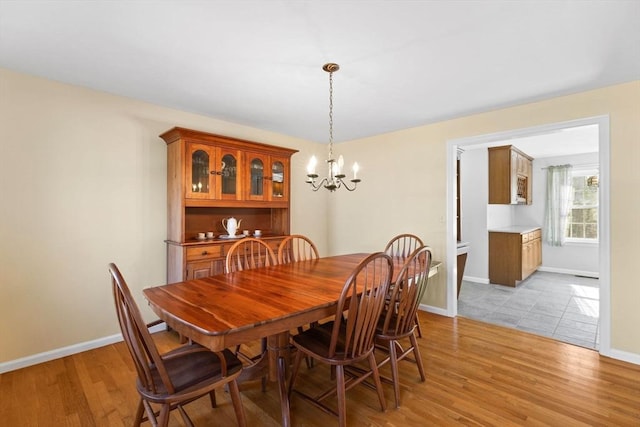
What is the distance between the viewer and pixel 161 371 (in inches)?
49.5

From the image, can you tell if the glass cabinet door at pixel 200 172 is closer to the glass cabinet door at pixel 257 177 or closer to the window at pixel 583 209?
the glass cabinet door at pixel 257 177

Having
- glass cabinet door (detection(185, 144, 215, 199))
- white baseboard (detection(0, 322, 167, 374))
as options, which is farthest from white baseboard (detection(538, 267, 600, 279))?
white baseboard (detection(0, 322, 167, 374))

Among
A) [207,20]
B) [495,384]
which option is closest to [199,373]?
[207,20]

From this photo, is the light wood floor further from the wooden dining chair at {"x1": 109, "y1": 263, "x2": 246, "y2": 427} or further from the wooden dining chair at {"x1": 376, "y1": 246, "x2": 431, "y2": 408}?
the wooden dining chair at {"x1": 109, "y1": 263, "x2": 246, "y2": 427}

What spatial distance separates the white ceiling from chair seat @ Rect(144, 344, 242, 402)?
182 centimetres

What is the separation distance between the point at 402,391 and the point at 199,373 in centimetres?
137

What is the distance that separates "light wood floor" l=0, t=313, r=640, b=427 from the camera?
70.8 inches

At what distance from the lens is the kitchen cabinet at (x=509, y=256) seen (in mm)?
4832

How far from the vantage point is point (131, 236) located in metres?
2.94

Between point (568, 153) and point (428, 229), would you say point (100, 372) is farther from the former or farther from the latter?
point (568, 153)

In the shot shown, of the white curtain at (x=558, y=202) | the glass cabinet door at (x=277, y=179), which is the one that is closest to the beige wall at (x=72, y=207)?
the glass cabinet door at (x=277, y=179)

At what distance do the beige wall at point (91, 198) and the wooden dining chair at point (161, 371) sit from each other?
66.8 inches

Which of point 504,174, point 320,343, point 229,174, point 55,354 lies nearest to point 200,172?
point 229,174

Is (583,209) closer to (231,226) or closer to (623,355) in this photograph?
(623,355)
